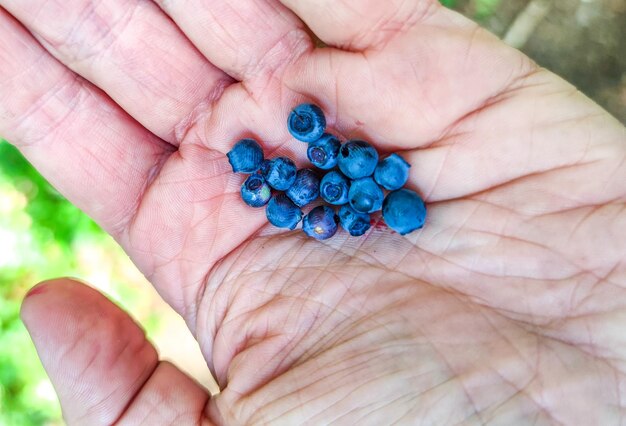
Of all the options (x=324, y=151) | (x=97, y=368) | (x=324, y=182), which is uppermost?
(x=324, y=151)

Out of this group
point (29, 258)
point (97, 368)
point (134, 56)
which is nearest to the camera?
point (97, 368)

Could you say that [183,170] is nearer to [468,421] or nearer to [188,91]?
[188,91]

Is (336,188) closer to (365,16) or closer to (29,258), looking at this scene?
(365,16)

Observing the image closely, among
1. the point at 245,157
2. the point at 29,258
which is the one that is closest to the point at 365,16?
the point at 245,157

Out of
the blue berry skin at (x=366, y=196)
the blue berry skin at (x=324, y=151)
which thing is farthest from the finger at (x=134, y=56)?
the blue berry skin at (x=366, y=196)

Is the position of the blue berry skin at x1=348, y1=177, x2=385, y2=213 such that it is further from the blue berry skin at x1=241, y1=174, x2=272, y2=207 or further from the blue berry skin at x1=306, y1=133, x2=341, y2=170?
the blue berry skin at x1=241, y1=174, x2=272, y2=207

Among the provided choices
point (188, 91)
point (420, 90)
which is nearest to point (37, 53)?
point (188, 91)
